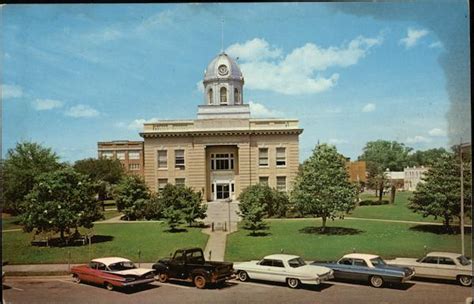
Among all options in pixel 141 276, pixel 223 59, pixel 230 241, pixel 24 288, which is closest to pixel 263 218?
pixel 230 241

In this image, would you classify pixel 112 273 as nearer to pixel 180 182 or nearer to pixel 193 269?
pixel 193 269

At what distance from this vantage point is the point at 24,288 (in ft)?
14.0

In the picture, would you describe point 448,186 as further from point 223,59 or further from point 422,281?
point 223,59

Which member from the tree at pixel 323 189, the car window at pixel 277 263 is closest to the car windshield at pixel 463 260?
the tree at pixel 323 189

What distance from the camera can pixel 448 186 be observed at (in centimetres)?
431

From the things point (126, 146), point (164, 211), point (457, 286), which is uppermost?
point (126, 146)

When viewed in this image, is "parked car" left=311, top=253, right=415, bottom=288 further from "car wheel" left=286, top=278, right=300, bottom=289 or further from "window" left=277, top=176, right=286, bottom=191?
"window" left=277, top=176, right=286, bottom=191

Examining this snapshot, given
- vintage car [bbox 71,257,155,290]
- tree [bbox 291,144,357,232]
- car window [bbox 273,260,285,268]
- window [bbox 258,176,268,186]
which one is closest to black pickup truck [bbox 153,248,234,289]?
vintage car [bbox 71,257,155,290]

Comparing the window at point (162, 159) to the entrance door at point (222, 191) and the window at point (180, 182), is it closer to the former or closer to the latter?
the window at point (180, 182)

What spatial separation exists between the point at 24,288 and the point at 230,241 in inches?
69.7

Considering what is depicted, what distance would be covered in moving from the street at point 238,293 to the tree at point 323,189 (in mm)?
592

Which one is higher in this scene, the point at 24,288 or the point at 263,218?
the point at 263,218

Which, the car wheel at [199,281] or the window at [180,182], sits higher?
the window at [180,182]

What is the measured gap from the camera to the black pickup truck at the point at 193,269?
13.7 feet
